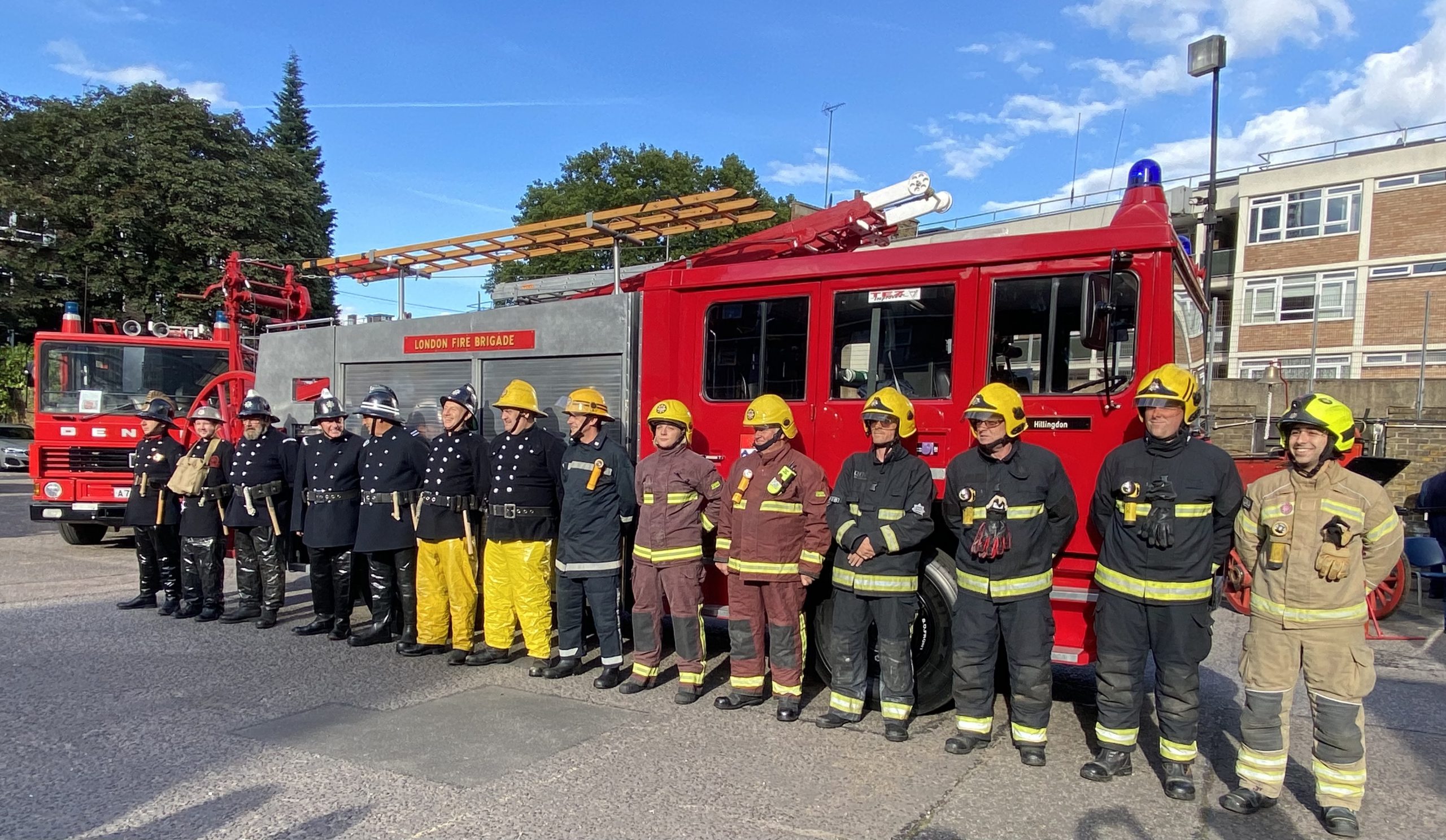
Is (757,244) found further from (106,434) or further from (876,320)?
(106,434)

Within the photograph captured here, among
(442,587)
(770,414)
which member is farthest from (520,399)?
(770,414)

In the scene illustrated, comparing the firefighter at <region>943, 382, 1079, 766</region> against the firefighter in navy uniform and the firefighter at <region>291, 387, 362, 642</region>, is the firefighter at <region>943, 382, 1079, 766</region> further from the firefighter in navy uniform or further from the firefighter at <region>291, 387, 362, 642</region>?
the firefighter at <region>291, 387, 362, 642</region>

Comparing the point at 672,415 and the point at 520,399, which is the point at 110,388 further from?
the point at 672,415

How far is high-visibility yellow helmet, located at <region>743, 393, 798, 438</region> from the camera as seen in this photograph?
5059 mm

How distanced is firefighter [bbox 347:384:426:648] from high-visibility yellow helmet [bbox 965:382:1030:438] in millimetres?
4051

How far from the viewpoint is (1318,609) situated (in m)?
3.83

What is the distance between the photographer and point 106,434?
1127 cm

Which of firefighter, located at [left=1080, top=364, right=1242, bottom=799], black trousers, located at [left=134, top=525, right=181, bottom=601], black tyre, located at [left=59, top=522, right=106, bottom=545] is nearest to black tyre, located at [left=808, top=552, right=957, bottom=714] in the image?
firefighter, located at [left=1080, top=364, right=1242, bottom=799]

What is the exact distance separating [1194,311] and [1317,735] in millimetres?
2601

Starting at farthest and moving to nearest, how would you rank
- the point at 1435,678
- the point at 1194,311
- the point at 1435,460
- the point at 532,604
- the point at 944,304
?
the point at 1435,460, the point at 1435,678, the point at 532,604, the point at 1194,311, the point at 944,304

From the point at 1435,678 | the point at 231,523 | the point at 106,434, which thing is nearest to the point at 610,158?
the point at 106,434

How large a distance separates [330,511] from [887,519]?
4334mm

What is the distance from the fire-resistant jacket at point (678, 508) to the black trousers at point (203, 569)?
4.21 m

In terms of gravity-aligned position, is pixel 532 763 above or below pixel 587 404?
below
